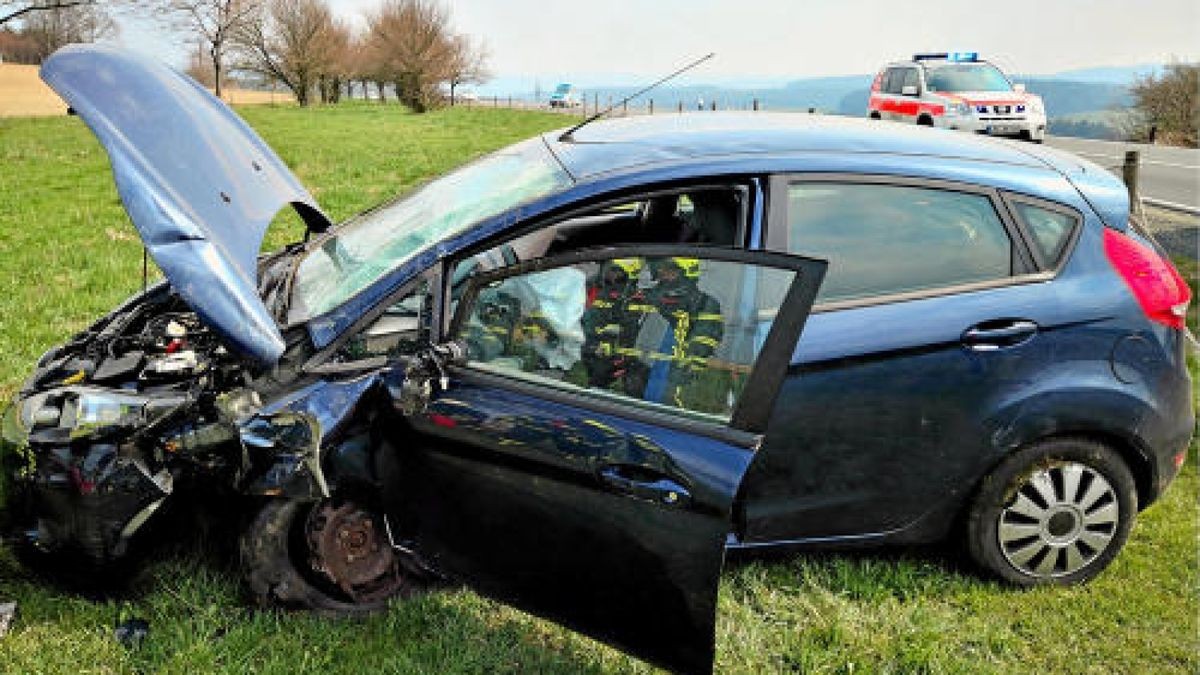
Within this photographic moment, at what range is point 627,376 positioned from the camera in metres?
2.40

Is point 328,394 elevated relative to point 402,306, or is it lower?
lower

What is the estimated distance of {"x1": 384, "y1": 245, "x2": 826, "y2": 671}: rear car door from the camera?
2264mm

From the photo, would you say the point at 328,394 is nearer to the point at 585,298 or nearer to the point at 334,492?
the point at 334,492

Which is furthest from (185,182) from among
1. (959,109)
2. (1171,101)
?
(1171,101)

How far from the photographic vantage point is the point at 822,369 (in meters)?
2.82

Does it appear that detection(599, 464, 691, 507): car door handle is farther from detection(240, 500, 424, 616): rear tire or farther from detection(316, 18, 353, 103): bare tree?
detection(316, 18, 353, 103): bare tree

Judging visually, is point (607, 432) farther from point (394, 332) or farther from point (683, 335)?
point (394, 332)

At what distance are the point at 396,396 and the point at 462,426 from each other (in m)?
0.23

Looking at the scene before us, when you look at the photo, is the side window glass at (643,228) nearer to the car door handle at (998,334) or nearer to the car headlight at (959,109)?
the car door handle at (998,334)

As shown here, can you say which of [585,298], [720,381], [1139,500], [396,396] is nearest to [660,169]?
[585,298]

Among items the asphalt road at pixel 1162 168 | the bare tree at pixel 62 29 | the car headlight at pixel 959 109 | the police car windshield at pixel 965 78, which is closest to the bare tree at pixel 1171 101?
the asphalt road at pixel 1162 168

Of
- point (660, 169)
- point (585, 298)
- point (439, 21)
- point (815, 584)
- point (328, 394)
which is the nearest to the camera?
point (585, 298)

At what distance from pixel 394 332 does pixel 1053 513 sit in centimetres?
234

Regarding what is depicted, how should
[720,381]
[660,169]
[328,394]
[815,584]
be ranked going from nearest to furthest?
[720,381] < [328,394] < [660,169] < [815,584]
